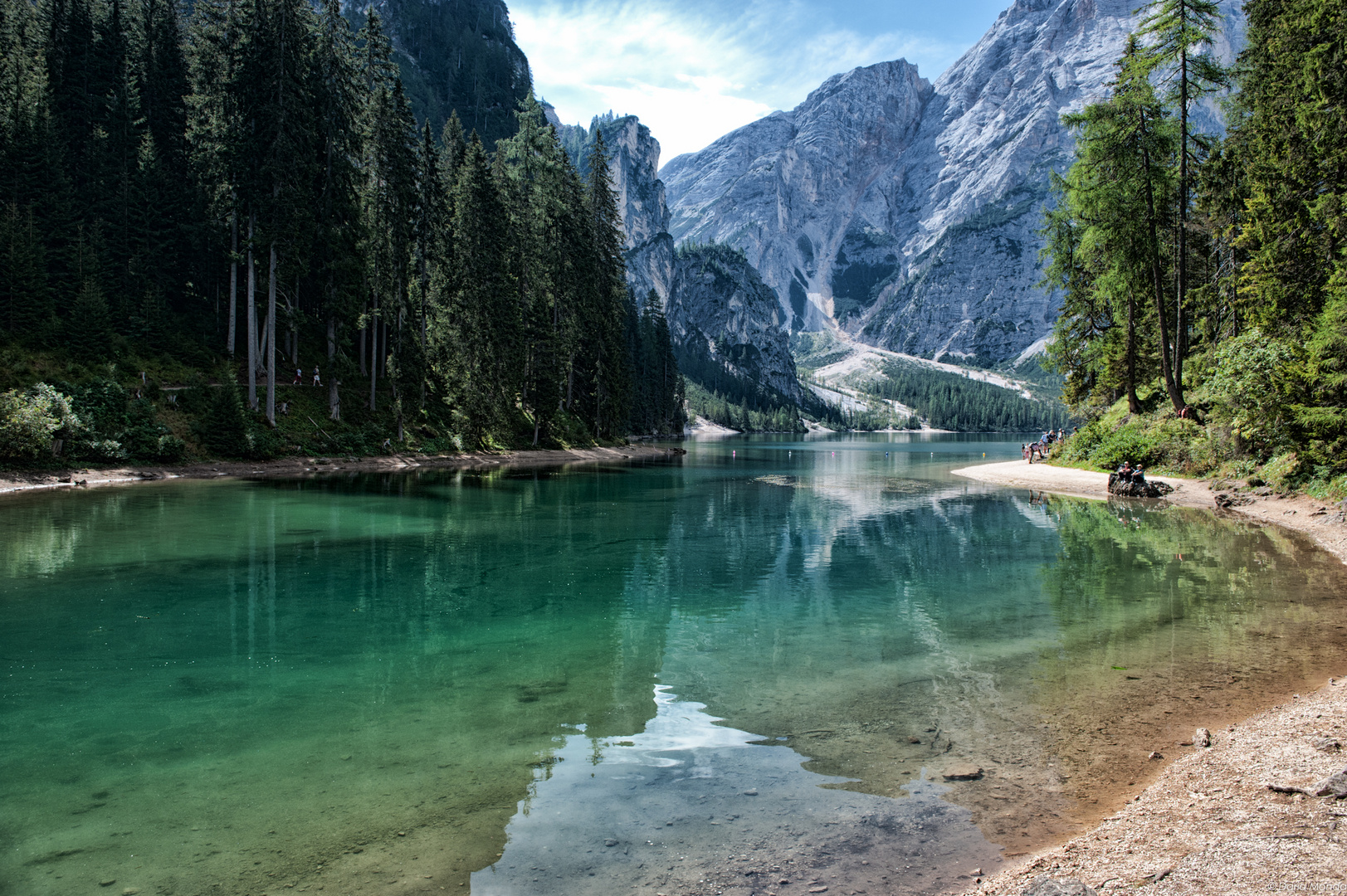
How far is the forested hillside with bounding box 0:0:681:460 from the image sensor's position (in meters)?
35.9

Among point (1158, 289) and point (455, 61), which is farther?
point (455, 61)

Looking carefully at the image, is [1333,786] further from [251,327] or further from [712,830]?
Result: [251,327]

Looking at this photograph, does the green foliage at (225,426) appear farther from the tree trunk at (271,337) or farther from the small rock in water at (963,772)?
the small rock in water at (963,772)

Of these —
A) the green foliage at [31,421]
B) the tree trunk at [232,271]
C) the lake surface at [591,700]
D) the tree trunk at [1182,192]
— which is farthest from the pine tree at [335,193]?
the tree trunk at [1182,192]

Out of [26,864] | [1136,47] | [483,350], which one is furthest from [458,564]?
[1136,47]

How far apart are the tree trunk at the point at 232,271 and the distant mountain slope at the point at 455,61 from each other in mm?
126827

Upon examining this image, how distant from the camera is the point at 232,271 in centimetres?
4041

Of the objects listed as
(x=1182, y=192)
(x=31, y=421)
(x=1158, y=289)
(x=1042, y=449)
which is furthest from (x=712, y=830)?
(x=1042, y=449)

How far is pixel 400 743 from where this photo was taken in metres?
7.20

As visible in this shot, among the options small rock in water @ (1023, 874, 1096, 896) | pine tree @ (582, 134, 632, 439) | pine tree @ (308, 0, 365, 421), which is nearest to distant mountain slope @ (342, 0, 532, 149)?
pine tree @ (582, 134, 632, 439)

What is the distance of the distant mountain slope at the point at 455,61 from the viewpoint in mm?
156875

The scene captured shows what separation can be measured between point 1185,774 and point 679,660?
Answer: 240 inches

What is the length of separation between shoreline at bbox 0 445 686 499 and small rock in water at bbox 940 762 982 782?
107 feet

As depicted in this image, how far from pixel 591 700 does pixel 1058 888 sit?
18.0 feet
